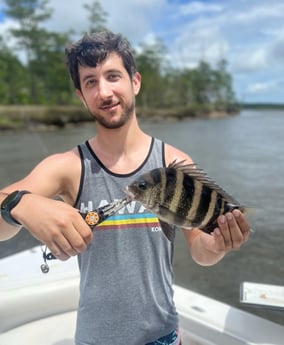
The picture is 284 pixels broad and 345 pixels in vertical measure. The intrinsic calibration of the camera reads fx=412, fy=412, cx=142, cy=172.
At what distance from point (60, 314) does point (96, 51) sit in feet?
6.82

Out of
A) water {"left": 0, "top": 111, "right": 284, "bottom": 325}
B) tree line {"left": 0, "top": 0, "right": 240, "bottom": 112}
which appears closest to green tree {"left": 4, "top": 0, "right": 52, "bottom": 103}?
tree line {"left": 0, "top": 0, "right": 240, "bottom": 112}

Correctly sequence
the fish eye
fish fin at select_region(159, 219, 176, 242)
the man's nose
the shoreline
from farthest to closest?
the shoreline
the man's nose
fish fin at select_region(159, 219, 176, 242)
the fish eye

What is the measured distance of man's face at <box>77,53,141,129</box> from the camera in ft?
5.17

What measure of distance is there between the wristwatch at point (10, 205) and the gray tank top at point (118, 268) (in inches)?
11.9

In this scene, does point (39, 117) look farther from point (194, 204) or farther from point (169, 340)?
point (194, 204)

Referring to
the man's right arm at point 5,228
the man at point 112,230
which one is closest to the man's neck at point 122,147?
the man at point 112,230

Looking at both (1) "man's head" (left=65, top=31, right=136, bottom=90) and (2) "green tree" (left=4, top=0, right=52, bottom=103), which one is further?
(2) "green tree" (left=4, top=0, right=52, bottom=103)

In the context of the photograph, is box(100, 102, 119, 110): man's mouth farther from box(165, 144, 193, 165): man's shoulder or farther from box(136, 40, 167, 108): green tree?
box(136, 40, 167, 108): green tree

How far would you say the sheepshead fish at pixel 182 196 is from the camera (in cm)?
131

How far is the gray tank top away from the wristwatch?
Answer: 0.30 meters

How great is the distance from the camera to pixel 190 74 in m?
85.4

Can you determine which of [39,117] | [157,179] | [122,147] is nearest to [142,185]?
[157,179]

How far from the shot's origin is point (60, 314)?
2.98 meters

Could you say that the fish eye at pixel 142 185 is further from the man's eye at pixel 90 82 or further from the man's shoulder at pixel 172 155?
the man's eye at pixel 90 82
